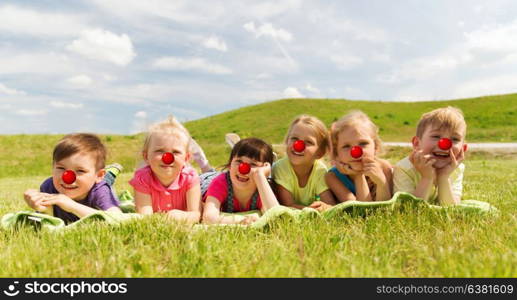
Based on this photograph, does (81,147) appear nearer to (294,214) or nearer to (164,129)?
(164,129)

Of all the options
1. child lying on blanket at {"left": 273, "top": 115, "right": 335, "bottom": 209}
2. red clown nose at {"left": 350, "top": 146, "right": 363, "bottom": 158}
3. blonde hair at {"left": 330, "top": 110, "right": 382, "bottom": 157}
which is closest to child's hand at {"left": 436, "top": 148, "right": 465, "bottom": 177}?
blonde hair at {"left": 330, "top": 110, "right": 382, "bottom": 157}

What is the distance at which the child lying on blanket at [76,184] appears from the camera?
3967mm

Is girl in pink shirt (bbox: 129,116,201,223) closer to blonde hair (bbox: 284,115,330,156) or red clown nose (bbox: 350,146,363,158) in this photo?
blonde hair (bbox: 284,115,330,156)

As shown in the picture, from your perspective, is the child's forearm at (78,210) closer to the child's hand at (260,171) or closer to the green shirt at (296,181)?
the child's hand at (260,171)

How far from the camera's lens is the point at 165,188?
4562 millimetres

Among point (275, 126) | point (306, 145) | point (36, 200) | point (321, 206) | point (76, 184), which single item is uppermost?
point (275, 126)

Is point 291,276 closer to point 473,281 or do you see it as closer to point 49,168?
point 473,281

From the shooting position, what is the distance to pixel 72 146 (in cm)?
414

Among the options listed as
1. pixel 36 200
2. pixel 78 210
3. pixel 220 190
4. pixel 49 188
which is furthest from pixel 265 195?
pixel 49 188

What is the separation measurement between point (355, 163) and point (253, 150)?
1.10 m

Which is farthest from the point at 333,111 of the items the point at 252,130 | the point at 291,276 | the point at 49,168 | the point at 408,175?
the point at 291,276

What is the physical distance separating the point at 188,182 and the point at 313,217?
1.44 m

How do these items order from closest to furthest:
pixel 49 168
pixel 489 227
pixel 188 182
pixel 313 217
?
pixel 489 227, pixel 313 217, pixel 188 182, pixel 49 168

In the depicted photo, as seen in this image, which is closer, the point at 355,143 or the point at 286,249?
the point at 286,249
